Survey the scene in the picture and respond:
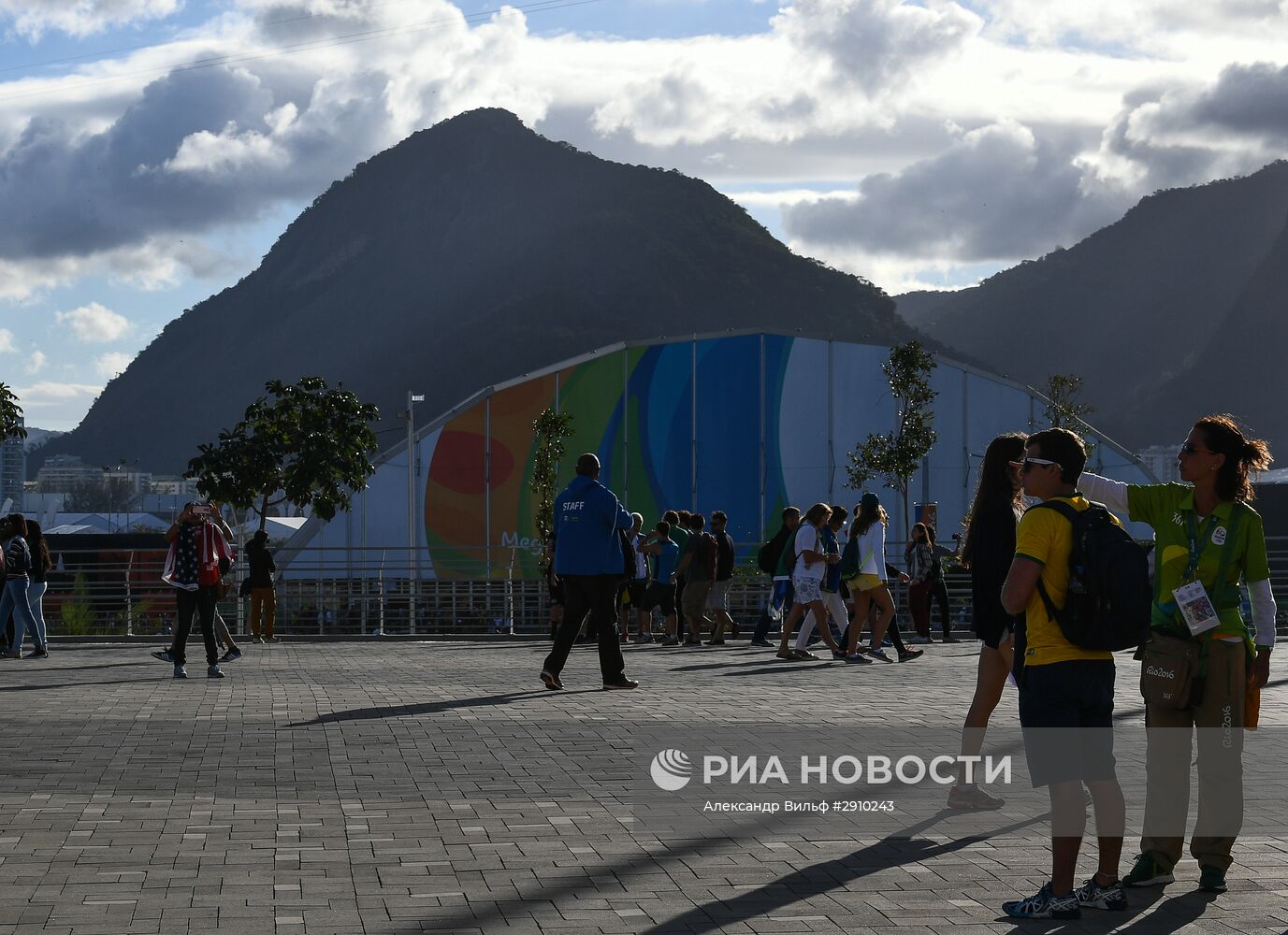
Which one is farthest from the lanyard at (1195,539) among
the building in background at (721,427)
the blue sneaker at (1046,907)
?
the building in background at (721,427)

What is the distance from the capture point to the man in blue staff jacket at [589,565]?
517 inches

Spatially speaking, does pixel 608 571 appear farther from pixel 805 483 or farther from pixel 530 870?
pixel 805 483

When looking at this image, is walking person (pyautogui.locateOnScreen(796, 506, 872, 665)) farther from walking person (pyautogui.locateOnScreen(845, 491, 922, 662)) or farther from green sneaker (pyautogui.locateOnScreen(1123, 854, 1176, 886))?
green sneaker (pyautogui.locateOnScreen(1123, 854, 1176, 886))

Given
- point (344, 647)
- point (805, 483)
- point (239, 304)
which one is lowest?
point (344, 647)

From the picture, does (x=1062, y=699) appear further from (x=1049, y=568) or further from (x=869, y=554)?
(x=869, y=554)

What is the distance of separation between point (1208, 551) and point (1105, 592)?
0.71 metres

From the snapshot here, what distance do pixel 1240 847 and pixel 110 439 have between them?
167 m

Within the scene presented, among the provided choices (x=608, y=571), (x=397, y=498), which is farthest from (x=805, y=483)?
(x=608, y=571)

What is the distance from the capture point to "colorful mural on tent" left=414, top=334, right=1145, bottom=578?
139 ft

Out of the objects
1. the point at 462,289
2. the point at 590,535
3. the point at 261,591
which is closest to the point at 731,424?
the point at 261,591

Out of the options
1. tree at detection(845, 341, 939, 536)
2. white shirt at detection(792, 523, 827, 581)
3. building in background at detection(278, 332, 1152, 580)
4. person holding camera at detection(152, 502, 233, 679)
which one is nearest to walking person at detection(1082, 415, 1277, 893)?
person holding camera at detection(152, 502, 233, 679)

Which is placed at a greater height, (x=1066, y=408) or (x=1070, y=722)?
(x=1066, y=408)

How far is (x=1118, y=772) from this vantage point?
8.77 meters

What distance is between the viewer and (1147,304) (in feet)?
446
